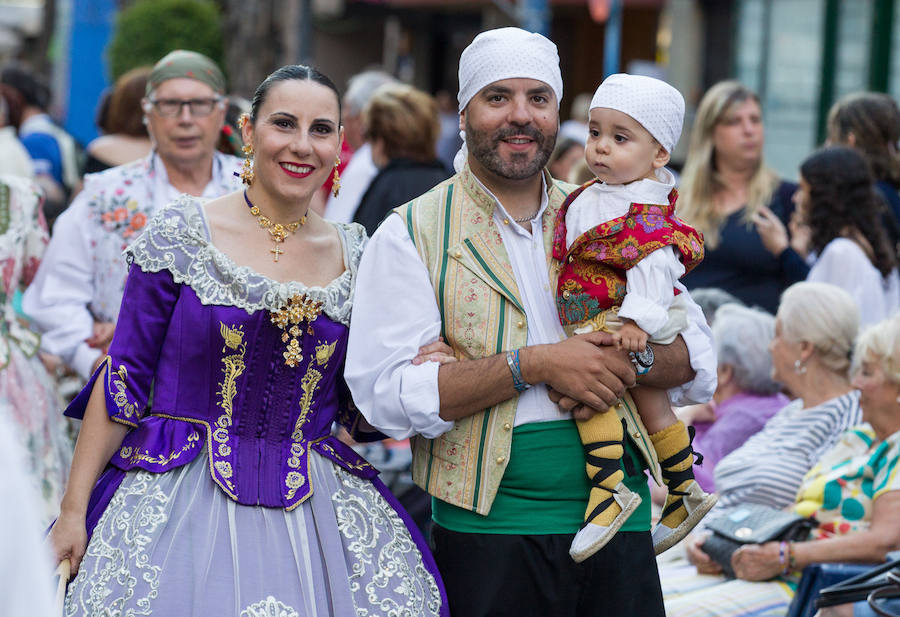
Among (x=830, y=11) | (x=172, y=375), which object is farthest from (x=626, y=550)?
(x=830, y=11)

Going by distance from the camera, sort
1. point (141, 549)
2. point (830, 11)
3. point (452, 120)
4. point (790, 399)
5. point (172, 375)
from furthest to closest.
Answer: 1. point (452, 120)
2. point (830, 11)
3. point (790, 399)
4. point (172, 375)
5. point (141, 549)

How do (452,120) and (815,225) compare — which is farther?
(452,120)

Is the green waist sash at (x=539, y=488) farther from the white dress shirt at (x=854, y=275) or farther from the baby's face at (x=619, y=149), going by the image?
the white dress shirt at (x=854, y=275)

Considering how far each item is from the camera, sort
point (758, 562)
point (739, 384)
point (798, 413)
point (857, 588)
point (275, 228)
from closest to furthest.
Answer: point (275, 228) → point (857, 588) → point (758, 562) → point (798, 413) → point (739, 384)

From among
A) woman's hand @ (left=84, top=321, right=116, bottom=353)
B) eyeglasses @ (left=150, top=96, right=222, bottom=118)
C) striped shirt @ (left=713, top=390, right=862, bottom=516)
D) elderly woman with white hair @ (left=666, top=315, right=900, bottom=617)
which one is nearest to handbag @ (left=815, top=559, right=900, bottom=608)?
elderly woman with white hair @ (left=666, top=315, right=900, bottom=617)

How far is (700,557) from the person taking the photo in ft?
15.8

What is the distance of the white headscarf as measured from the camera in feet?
10.8

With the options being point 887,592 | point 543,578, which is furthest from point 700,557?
point 543,578

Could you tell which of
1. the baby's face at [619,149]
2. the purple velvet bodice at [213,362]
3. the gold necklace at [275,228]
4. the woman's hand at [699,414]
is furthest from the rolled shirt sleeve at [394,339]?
the woman's hand at [699,414]

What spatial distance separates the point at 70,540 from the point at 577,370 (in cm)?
131

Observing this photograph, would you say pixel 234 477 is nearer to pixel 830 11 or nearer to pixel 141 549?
pixel 141 549

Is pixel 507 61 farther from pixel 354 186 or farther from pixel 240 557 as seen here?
pixel 354 186

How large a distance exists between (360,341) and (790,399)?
10.7 feet

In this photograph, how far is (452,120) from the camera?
47.5 feet
